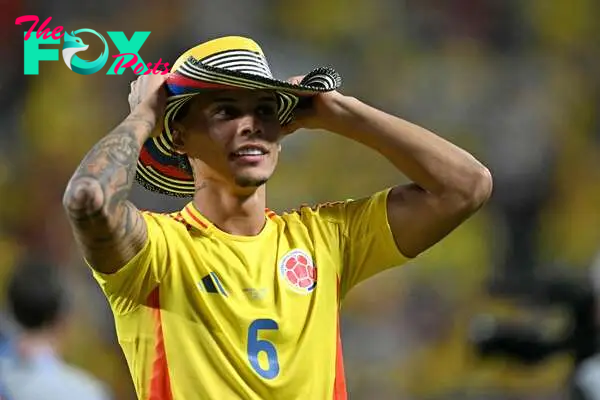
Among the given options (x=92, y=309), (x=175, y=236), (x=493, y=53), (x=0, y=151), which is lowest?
(x=92, y=309)

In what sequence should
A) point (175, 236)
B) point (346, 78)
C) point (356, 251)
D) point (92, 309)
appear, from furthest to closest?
point (346, 78) → point (92, 309) → point (356, 251) → point (175, 236)

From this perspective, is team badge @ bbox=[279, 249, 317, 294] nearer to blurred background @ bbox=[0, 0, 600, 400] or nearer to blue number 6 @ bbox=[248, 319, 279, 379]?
blue number 6 @ bbox=[248, 319, 279, 379]

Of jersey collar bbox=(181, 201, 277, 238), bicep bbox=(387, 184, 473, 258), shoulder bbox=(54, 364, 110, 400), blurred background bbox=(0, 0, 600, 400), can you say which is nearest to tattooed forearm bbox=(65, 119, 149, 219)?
jersey collar bbox=(181, 201, 277, 238)

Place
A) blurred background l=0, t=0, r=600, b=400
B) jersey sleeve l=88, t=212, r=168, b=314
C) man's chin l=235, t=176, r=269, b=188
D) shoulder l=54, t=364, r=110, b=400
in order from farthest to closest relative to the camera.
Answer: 1. blurred background l=0, t=0, r=600, b=400
2. shoulder l=54, t=364, r=110, b=400
3. man's chin l=235, t=176, r=269, b=188
4. jersey sleeve l=88, t=212, r=168, b=314

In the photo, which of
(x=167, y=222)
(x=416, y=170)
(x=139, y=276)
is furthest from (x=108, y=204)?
(x=416, y=170)

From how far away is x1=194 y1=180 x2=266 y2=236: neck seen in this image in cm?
237

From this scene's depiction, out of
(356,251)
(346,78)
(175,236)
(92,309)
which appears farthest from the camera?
(346,78)

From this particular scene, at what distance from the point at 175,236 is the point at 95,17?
10.4 ft

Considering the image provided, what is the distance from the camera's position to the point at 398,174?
206 inches

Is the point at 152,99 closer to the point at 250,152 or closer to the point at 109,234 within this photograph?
the point at 250,152

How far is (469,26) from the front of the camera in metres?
5.50

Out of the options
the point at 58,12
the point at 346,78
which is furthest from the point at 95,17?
the point at 346,78

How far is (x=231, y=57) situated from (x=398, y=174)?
295 cm

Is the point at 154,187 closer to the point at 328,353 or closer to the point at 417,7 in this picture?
the point at 328,353
